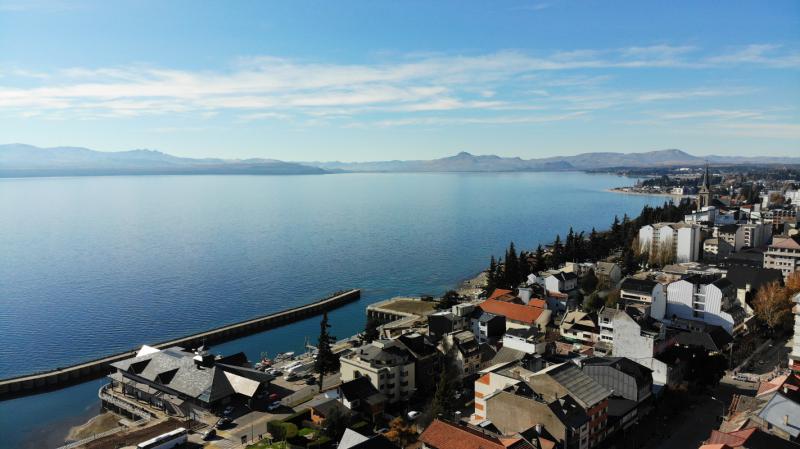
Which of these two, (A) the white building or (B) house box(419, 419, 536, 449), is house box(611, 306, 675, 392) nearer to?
(B) house box(419, 419, 536, 449)

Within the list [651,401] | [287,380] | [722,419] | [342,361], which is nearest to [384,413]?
[342,361]

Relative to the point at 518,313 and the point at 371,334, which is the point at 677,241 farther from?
the point at 371,334

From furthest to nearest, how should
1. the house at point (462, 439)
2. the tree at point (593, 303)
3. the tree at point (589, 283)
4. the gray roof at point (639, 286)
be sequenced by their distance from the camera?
the tree at point (589, 283) → the tree at point (593, 303) → the gray roof at point (639, 286) → the house at point (462, 439)

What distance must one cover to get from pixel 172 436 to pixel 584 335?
51.9 feet

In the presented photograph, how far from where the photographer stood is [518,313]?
24016 millimetres

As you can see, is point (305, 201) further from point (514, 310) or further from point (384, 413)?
point (384, 413)

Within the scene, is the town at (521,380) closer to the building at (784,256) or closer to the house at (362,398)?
the house at (362,398)

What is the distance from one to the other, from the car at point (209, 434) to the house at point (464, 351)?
8.09 m

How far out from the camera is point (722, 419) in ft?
48.8

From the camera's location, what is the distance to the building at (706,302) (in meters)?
22.6

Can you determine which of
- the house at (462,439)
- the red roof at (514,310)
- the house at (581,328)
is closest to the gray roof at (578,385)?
the house at (462,439)

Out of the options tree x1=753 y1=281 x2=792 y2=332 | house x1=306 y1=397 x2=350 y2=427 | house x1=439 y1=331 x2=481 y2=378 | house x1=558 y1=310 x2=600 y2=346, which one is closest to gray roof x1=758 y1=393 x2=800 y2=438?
house x1=439 y1=331 x2=481 y2=378

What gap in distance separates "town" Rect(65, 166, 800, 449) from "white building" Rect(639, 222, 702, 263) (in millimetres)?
7192

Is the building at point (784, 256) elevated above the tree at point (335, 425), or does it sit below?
above
